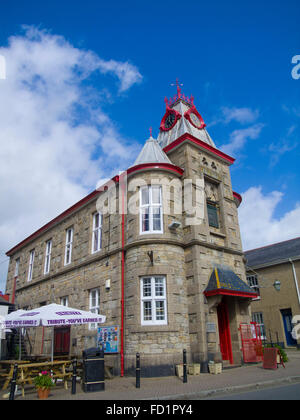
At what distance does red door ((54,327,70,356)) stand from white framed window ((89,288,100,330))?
2.22m

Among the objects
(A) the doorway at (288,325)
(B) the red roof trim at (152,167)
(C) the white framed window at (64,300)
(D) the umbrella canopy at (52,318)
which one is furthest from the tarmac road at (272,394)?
(A) the doorway at (288,325)

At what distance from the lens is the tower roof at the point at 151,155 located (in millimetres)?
15688

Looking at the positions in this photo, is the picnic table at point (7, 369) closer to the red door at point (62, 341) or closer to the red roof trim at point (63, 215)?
the red door at point (62, 341)

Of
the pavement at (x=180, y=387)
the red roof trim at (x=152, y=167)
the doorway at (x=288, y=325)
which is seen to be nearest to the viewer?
the pavement at (x=180, y=387)

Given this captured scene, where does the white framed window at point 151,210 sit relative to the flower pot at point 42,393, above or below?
above

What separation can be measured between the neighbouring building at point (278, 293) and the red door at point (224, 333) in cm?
765

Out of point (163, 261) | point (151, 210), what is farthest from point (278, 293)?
point (151, 210)

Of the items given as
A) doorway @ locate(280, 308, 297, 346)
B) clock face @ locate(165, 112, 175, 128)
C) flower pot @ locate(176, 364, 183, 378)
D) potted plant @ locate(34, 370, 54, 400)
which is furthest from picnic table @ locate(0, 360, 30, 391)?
doorway @ locate(280, 308, 297, 346)

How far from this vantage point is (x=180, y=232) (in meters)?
14.4

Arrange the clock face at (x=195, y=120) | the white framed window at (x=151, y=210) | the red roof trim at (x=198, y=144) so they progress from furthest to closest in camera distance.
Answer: the clock face at (x=195, y=120), the red roof trim at (x=198, y=144), the white framed window at (x=151, y=210)

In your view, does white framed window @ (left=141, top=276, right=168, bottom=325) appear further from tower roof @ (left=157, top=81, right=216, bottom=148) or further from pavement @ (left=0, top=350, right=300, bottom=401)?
tower roof @ (left=157, top=81, right=216, bottom=148)

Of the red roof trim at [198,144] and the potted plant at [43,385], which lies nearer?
the potted plant at [43,385]

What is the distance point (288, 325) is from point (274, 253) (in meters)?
5.76
